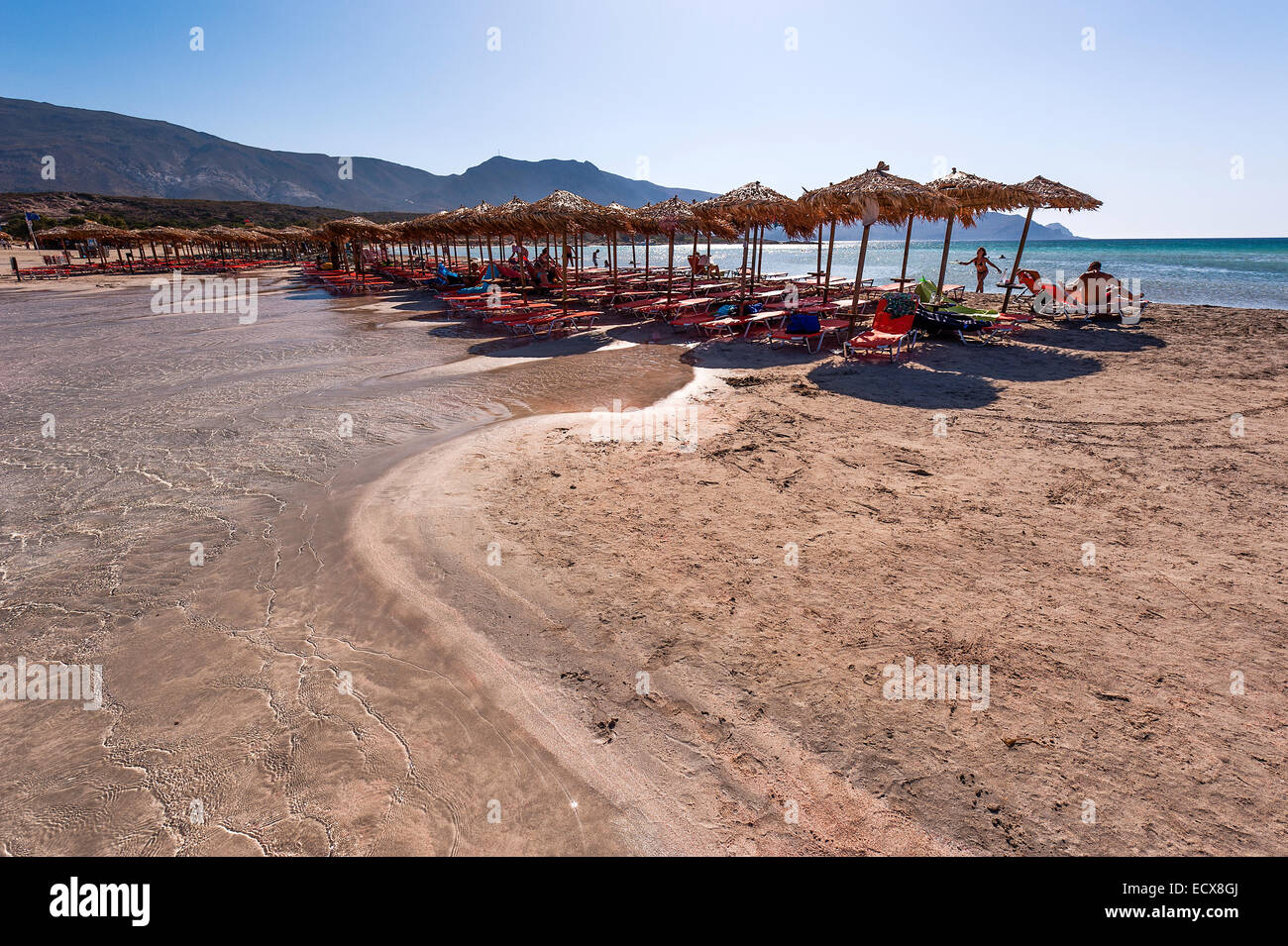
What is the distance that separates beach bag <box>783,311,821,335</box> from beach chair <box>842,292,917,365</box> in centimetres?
90

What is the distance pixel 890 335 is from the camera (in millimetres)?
10688

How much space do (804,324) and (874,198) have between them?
2.79m

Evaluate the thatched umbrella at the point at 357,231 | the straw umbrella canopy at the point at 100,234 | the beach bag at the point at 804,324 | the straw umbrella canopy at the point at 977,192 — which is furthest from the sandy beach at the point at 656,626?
the straw umbrella canopy at the point at 100,234

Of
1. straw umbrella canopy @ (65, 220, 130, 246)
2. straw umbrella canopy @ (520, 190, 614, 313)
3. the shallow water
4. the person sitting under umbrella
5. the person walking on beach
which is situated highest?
straw umbrella canopy @ (65, 220, 130, 246)

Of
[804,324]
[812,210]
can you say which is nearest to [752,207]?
[812,210]

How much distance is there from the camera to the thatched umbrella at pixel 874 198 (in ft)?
35.6

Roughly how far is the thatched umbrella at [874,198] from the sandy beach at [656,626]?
5320 mm

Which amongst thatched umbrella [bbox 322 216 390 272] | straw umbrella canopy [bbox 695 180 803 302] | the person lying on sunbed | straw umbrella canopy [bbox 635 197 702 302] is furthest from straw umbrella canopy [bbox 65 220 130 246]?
the person lying on sunbed

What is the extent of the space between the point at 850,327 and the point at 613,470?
905 cm

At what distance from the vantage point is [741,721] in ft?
9.83

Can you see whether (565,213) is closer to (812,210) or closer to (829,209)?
(812,210)

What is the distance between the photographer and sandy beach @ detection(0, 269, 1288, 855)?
2.53 m

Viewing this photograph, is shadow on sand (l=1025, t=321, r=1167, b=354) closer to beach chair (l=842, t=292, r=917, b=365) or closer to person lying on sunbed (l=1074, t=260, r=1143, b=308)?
person lying on sunbed (l=1074, t=260, r=1143, b=308)

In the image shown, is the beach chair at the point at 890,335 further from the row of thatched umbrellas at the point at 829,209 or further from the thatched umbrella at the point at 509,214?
the thatched umbrella at the point at 509,214
